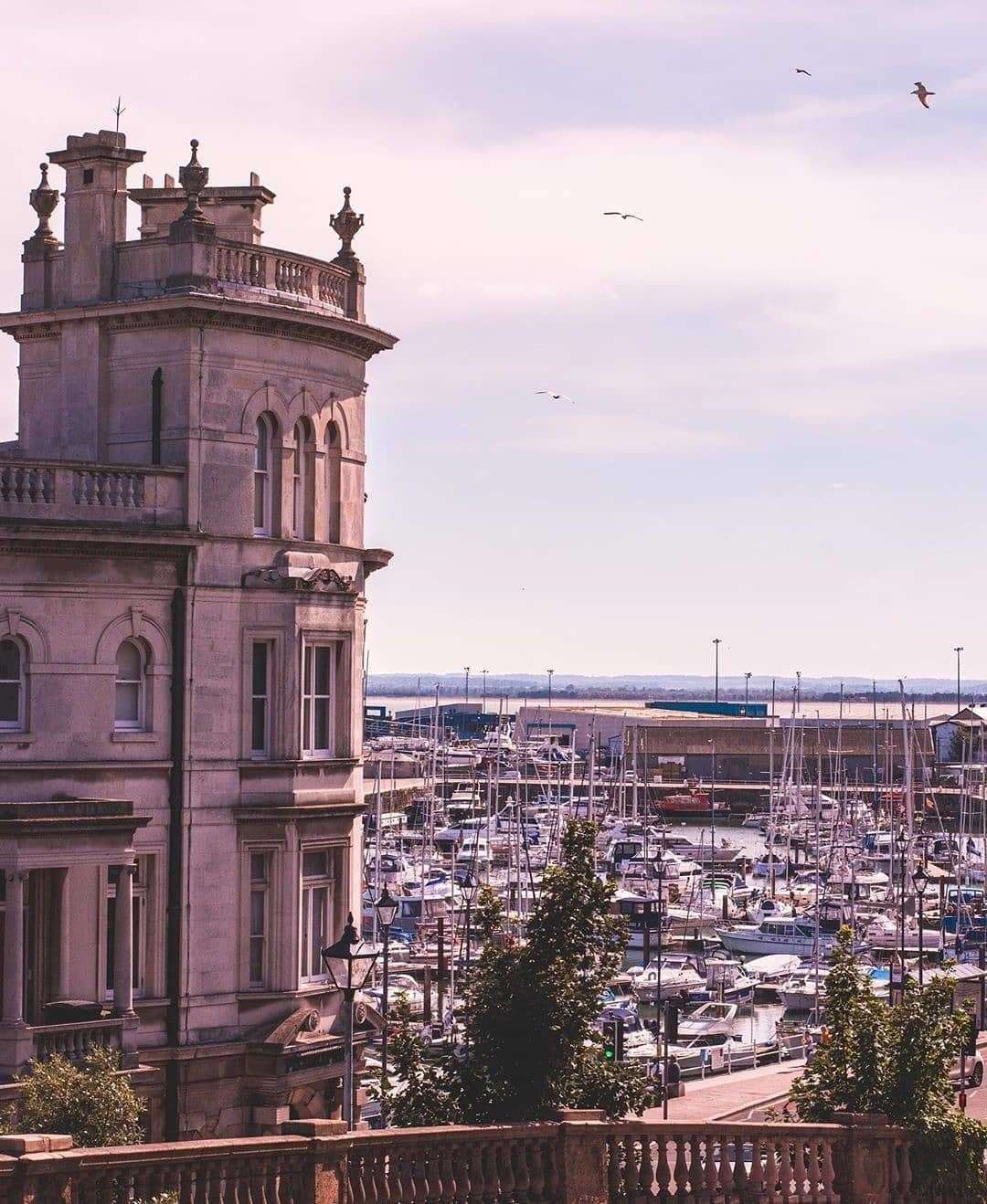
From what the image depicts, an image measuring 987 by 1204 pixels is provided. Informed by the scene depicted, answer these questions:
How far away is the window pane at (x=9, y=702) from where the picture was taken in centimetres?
3625

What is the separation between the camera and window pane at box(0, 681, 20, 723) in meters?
36.2

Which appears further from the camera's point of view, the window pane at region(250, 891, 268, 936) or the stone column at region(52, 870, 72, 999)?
the window pane at region(250, 891, 268, 936)

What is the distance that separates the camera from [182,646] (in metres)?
37.7

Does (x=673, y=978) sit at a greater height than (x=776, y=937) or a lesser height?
lesser

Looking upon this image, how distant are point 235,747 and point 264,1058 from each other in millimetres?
5173

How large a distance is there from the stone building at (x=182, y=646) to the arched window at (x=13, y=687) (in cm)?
5

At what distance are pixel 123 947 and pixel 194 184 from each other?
1288 cm

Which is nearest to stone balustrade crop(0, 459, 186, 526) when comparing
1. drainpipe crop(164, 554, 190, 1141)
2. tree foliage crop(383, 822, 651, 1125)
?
drainpipe crop(164, 554, 190, 1141)

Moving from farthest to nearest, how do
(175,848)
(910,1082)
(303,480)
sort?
(303,480), (175,848), (910,1082)

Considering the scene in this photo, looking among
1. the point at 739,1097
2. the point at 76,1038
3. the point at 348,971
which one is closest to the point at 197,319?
the point at 76,1038

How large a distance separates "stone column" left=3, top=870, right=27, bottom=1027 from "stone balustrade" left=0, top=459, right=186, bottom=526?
5.83m

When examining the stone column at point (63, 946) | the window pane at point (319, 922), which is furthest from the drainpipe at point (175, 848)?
the window pane at point (319, 922)

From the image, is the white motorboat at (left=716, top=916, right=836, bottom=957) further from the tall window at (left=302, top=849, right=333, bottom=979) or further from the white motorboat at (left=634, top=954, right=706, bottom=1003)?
the tall window at (left=302, top=849, right=333, bottom=979)

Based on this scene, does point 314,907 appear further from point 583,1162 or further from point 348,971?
point 583,1162
